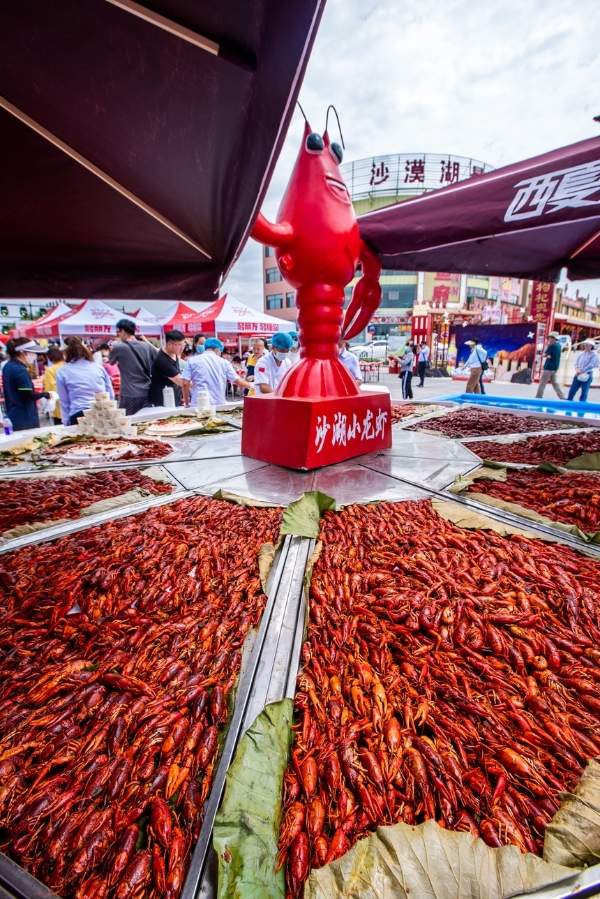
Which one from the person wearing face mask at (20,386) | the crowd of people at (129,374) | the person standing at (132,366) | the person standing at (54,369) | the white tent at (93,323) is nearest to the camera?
the crowd of people at (129,374)

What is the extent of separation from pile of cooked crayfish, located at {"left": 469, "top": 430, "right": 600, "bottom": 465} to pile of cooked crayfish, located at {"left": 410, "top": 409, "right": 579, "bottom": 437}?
18.4 inches

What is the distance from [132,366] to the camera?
270 inches

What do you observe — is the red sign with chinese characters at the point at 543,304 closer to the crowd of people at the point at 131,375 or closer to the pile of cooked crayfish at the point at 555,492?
the crowd of people at the point at 131,375

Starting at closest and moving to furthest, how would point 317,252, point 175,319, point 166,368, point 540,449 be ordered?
point 317,252
point 540,449
point 166,368
point 175,319

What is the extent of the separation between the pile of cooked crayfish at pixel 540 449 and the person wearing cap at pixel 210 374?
414cm

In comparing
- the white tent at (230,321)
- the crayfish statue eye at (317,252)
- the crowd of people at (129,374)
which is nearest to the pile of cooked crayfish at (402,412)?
the crowd of people at (129,374)

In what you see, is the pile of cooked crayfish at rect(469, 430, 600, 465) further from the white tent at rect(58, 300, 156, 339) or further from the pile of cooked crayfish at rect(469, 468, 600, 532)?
the white tent at rect(58, 300, 156, 339)

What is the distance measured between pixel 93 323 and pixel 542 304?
24096mm

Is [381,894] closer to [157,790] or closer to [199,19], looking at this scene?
[157,790]

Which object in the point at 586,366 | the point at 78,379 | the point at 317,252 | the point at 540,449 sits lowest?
the point at 540,449

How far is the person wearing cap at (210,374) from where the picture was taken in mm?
6996

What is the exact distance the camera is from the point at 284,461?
3557 mm

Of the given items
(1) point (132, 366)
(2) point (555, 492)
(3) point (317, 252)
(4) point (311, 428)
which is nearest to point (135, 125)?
(3) point (317, 252)

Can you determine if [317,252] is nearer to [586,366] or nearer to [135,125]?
[135,125]
